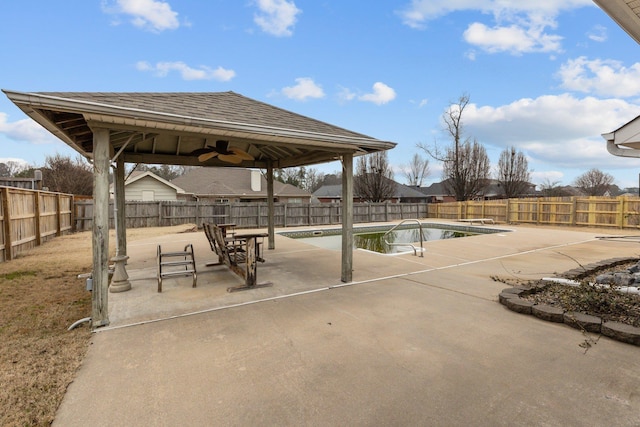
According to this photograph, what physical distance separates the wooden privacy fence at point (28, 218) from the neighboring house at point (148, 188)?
8105 millimetres

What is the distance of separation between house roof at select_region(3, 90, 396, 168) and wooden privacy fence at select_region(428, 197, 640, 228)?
15.2 m

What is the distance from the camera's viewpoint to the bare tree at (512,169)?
Answer: 30.8m

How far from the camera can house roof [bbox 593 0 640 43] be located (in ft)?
9.18

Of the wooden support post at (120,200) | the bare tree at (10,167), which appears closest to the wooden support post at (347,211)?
the wooden support post at (120,200)

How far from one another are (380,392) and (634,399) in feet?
5.86

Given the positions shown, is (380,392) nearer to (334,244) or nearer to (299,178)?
(334,244)

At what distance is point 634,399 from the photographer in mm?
2238

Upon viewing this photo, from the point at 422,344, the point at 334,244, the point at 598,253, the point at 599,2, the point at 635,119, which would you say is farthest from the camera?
the point at 334,244

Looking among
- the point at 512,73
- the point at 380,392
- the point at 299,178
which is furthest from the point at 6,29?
the point at 299,178

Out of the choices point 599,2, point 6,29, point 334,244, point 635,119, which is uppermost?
point 6,29

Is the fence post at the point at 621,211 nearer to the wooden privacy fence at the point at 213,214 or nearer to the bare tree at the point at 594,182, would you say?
the wooden privacy fence at the point at 213,214

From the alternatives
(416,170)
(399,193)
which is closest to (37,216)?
(399,193)

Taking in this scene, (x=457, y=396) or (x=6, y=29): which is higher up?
(x=6, y=29)

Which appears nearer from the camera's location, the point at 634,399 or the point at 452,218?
the point at 634,399
